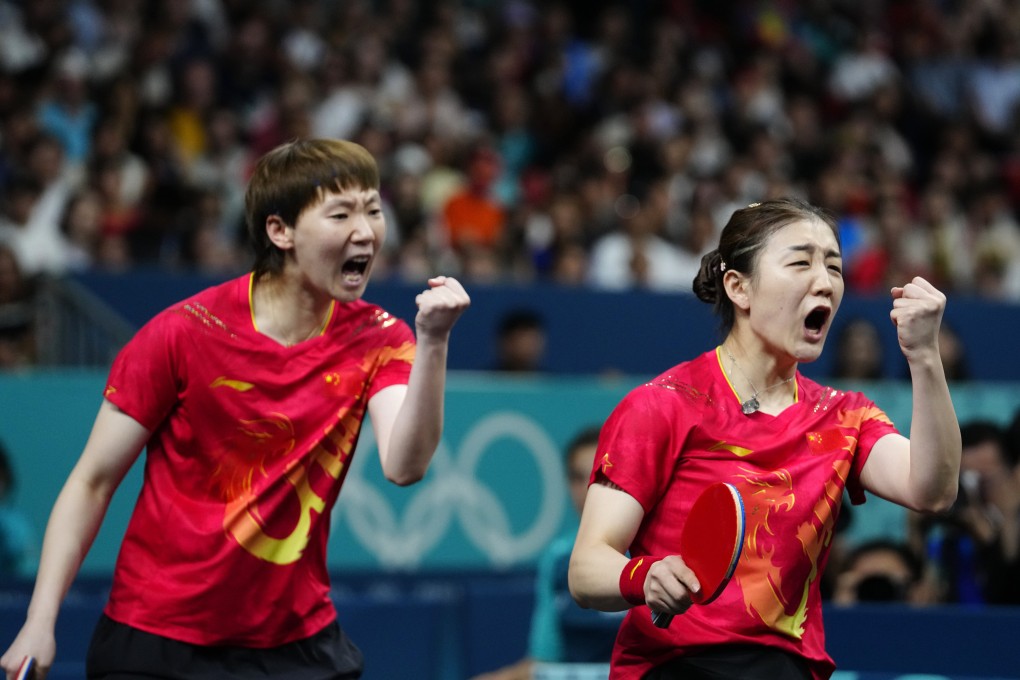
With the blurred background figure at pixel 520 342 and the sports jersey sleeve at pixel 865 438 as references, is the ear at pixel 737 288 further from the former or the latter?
the blurred background figure at pixel 520 342

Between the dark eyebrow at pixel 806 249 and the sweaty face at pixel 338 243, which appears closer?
the dark eyebrow at pixel 806 249

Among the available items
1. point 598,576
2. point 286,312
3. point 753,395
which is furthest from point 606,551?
point 286,312

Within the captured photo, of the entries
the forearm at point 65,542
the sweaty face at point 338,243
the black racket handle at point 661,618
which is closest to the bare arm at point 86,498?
the forearm at point 65,542

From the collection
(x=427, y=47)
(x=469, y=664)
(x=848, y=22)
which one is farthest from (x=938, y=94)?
(x=469, y=664)

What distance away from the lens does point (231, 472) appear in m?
3.49

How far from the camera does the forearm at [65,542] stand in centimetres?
334

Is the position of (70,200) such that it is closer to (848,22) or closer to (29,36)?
(29,36)

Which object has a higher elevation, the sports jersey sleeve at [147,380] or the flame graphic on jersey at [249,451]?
the sports jersey sleeve at [147,380]

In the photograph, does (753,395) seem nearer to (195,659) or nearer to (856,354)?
(195,659)

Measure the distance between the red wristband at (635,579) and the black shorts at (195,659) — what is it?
96cm

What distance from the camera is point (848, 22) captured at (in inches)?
590

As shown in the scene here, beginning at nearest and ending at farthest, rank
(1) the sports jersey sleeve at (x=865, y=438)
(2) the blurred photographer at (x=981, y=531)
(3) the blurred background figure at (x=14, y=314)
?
(1) the sports jersey sleeve at (x=865, y=438)
(2) the blurred photographer at (x=981, y=531)
(3) the blurred background figure at (x=14, y=314)

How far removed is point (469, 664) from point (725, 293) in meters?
2.96

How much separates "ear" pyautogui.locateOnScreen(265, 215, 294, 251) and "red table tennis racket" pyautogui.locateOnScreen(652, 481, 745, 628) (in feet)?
4.56
